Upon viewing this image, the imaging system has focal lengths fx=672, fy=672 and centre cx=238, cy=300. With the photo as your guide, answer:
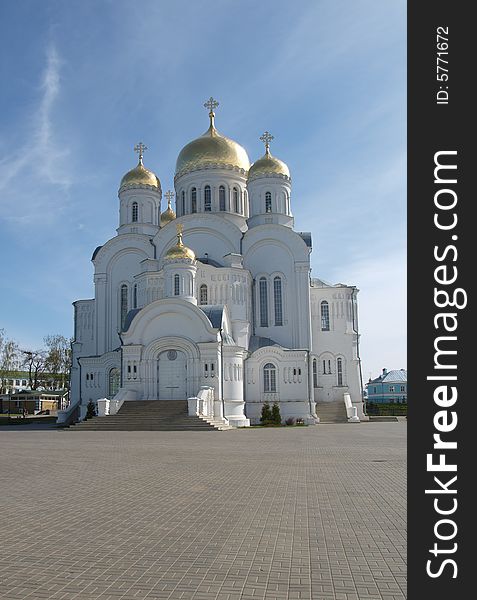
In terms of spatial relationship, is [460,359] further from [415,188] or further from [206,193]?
[206,193]

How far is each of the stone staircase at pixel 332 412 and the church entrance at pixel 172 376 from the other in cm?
974

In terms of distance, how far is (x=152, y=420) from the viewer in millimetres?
32531

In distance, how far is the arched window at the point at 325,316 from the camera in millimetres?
43500

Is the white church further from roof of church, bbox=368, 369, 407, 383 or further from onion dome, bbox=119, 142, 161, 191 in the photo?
roof of church, bbox=368, 369, 407, 383

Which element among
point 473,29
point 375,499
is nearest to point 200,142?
point 375,499

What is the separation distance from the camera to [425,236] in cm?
518

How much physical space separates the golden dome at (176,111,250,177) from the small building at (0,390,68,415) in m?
31.4

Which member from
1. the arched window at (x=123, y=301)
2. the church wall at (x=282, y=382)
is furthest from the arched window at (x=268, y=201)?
the arched window at (x=123, y=301)

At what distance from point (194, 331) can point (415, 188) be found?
101 ft

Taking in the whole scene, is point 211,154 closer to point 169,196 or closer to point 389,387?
point 169,196

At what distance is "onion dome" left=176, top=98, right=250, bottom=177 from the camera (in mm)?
44844

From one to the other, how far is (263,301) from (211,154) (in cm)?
1093

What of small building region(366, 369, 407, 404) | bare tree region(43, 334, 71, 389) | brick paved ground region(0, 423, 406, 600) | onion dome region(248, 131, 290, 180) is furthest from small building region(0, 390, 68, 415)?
brick paved ground region(0, 423, 406, 600)

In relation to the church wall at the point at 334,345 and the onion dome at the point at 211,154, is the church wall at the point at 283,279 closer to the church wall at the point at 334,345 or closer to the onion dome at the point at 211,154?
the church wall at the point at 334,345
